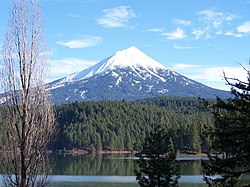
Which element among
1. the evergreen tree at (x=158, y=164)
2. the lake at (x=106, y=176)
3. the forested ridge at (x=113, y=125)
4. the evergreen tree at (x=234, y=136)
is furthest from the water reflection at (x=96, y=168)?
the evergreen tree at (x=234, y=136)

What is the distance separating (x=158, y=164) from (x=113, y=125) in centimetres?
14704

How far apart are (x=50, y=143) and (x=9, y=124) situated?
80.4 inches

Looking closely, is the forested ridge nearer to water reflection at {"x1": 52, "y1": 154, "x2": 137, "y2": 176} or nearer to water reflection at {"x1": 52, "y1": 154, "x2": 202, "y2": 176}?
water reflection at {"x1": 52, "y1": 154, "x2": 202, "y2": 176}

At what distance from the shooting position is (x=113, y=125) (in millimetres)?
175875

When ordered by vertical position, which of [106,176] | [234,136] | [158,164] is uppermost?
[234,136]

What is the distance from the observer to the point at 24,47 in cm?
1711

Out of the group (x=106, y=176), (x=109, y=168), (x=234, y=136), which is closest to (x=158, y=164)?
(x=234, y=136)

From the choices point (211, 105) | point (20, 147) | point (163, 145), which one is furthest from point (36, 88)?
point (163, 145)

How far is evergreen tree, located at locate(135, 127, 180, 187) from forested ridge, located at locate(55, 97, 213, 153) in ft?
301

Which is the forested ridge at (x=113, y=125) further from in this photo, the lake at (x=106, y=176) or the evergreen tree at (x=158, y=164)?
the evergreen tree at (x=158, y=164)

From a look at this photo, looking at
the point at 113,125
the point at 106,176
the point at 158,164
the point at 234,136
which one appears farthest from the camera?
the point at 113,125

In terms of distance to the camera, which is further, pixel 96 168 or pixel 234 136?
pixel 96 168

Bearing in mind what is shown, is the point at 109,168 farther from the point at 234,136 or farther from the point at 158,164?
the point at 234,136

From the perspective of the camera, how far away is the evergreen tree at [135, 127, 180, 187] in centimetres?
2889
